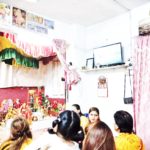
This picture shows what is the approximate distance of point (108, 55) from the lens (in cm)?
350

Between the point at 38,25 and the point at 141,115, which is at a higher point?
the point at 38,25

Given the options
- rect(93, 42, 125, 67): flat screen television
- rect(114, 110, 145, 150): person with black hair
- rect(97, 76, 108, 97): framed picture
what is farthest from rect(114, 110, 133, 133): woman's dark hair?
rect(97, 76, 108, 97): framed picture

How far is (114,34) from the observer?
358 cm

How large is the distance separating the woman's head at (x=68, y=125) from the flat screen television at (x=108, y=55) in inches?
A: 85.9

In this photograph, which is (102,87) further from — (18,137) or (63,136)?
(63,136)

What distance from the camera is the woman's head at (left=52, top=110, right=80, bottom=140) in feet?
4.17

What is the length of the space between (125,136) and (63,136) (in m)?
0.94

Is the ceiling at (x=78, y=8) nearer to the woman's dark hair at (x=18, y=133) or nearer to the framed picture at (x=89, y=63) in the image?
the framed picture at (x=89, y=63)

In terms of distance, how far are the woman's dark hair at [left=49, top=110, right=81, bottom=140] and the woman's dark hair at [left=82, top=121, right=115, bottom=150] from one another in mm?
105

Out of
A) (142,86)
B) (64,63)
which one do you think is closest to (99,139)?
(142,86)

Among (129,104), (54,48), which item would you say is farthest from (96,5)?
(129,104)

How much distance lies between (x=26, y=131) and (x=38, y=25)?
79.5 inches

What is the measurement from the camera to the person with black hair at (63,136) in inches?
49.1

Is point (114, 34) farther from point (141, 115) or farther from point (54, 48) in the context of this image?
point (141, 115)
